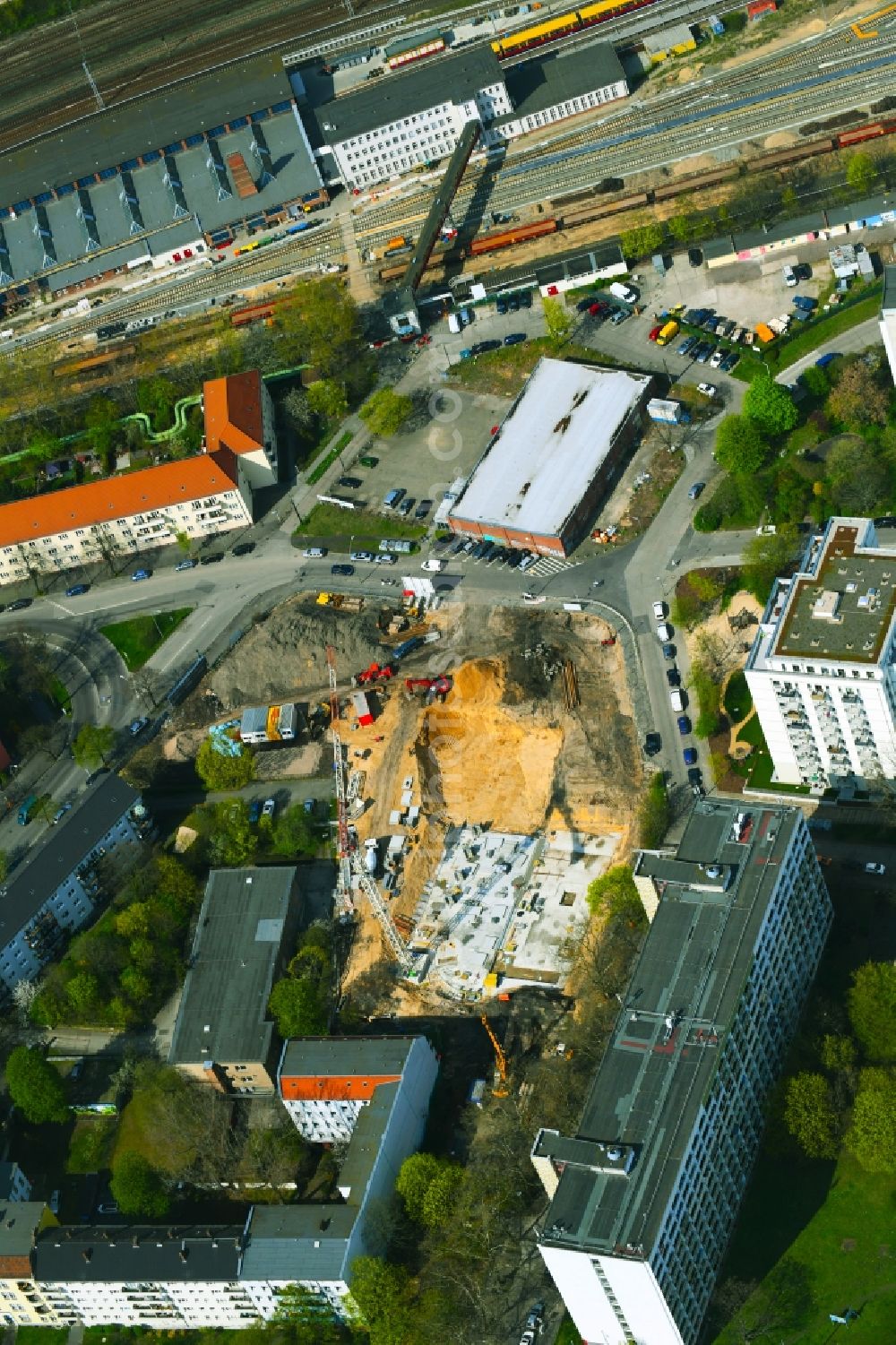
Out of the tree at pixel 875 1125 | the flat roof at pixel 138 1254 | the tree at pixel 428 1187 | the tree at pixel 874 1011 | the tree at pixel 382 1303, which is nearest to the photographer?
the tree at pixel 875 1125

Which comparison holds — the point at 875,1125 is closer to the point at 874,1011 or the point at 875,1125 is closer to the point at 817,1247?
the point at 874,1011

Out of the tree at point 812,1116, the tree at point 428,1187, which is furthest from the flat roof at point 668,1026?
the tree at point 428,1187

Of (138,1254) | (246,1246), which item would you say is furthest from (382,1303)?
(138,1254)

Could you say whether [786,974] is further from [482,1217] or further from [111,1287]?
[111,1287]

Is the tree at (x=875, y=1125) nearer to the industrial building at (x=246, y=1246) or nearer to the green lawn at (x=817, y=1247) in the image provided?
the green lawn at (x=817, y=1247)

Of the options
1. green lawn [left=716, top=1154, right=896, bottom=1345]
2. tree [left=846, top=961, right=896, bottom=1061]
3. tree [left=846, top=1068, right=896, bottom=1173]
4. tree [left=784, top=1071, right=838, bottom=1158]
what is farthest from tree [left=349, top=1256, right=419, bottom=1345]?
tree [left=846, top=961, right=896, bottom=1061]

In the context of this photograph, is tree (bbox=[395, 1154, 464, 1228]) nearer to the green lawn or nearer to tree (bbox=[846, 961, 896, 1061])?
the green lawn

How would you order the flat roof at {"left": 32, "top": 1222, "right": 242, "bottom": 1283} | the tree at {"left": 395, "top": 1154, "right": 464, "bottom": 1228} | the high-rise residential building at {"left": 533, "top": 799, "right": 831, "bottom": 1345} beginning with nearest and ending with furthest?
the high-rise residential building at {"left": 533, "top": 799, "right": 831, "bottom": 1345}, the tree at {"left": 395, "top": 1154, "right": 464, "bottom": 1228}, the flat roof at {"left": 32, "top": 1222, "right": 242, "bottom": 1283}

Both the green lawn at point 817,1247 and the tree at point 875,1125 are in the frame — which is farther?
the tree at point 875,1125
